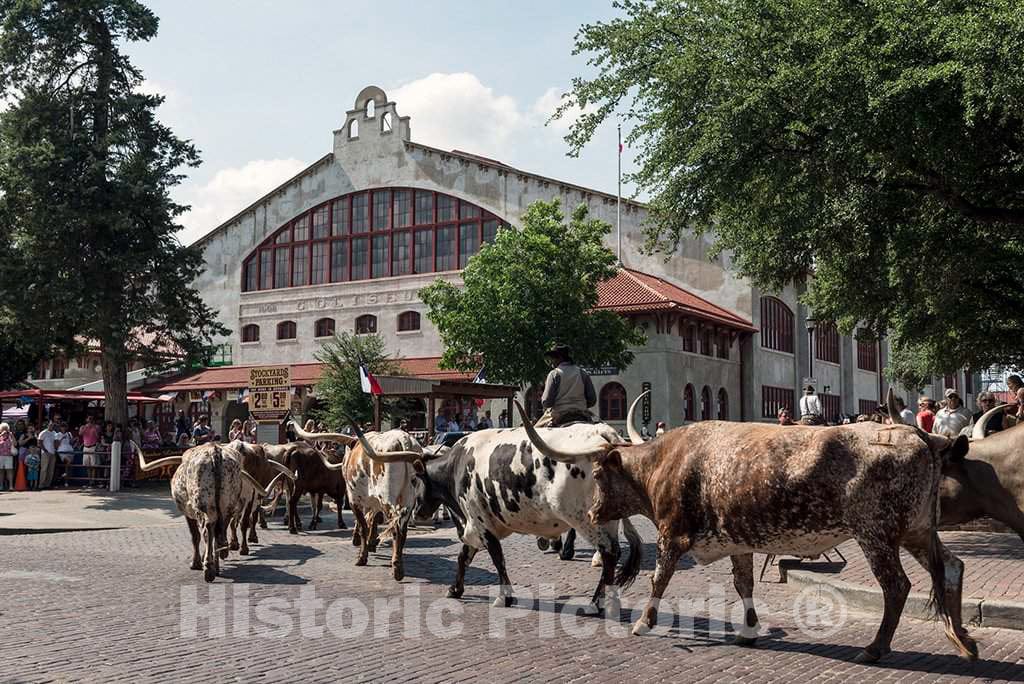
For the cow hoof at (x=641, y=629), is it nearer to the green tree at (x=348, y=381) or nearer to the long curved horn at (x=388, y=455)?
the long curved horn at (x=388, y=455)

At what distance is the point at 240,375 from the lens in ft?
149

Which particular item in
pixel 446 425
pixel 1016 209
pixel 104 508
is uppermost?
pixel 1016 209

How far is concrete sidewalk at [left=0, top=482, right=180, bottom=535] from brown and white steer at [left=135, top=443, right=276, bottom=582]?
6.61 m

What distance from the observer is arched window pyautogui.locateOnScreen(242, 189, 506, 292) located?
1762 inches

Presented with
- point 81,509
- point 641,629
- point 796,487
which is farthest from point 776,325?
point 796,487

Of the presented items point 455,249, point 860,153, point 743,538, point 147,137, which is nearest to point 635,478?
point 743,538

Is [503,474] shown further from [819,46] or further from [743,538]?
[819,46]

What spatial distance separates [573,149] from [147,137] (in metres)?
15.8

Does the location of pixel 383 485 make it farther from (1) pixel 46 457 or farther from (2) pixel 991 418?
(1) pixel 46 457

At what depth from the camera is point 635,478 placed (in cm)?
792

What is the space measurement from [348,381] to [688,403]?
13.6 m

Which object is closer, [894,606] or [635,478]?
[894,606]

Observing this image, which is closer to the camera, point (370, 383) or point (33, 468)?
point (370, 383)

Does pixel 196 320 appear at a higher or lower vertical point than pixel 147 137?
lower
